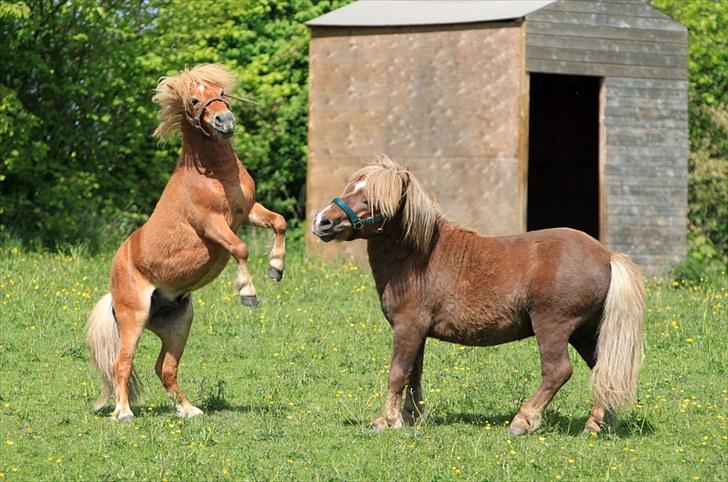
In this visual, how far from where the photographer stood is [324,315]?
13781 millimetres

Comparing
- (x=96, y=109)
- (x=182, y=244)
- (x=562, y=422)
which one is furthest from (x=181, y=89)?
(x=96, y=109)

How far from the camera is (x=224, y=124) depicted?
8.62 metres

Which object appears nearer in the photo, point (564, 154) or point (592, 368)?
point (592, 368)

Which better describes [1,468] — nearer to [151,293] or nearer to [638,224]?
[151,293]

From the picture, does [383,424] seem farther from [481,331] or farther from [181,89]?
[181,89]

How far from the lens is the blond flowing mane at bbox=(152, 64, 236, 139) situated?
Result: 29.7ft

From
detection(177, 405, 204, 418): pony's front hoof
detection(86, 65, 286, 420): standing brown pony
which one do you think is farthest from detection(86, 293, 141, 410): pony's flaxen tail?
detection(177, 405, 204, 418): pony's front hoof

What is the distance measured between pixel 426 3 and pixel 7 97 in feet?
22.5

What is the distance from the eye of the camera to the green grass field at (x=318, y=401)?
25.0ft

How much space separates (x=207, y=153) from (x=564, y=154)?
13670mm

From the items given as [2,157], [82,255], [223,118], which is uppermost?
[223,118]

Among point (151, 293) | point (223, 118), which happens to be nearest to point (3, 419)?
point (151, 293)

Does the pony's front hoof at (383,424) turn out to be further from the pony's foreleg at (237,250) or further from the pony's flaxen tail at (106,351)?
the pony's flaxen tail at (106,351)

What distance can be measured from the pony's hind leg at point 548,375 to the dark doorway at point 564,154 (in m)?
13.4
